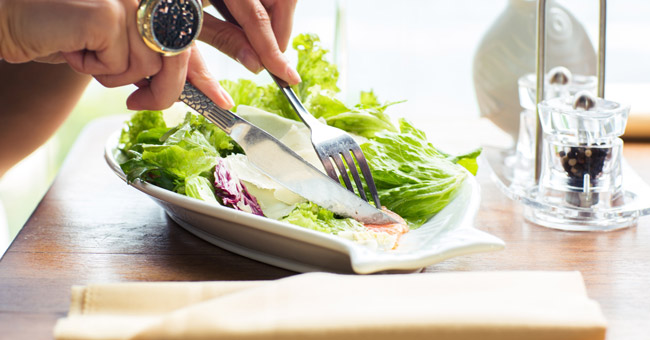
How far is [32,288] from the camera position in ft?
2.86

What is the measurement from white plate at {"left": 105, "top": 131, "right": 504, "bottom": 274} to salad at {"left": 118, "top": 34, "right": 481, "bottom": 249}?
30mm

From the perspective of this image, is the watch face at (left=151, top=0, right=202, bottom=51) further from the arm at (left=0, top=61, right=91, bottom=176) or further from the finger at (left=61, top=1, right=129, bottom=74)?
the arm at (left=0, top=61, right=91, bottom=176)

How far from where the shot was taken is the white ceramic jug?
4.75 feet

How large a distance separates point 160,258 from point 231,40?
1.34ft

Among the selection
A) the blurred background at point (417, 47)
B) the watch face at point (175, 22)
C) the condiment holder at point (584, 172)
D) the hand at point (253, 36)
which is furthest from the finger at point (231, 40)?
the blurred background at point (417, 47)

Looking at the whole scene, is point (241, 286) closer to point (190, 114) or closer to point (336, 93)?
point (190, 114)

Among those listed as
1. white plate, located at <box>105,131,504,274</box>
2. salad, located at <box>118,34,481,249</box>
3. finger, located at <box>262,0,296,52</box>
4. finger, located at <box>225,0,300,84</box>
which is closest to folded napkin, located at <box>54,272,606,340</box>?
white plate, located at <box>105,131,504,274</box>

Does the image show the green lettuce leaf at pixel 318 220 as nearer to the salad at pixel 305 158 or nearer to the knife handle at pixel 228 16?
the salad at pixel 305 158

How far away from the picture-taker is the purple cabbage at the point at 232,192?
1.00 meters

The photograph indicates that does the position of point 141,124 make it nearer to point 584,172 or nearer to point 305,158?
point 305,158

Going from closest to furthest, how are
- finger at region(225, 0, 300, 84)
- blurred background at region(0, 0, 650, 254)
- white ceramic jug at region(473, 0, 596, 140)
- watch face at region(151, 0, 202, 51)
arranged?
1. watch face at region(151, 0, 202, 51)
2. finger at region(225, 0, 300, 84)
3. white ceramic jug at region(473, 0, 596, 140)
4. blurred background at region(0, 0, 650, 254)

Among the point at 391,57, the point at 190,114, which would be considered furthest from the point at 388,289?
the point at 391,57

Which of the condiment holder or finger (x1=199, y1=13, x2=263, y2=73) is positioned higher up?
finger (x1=199, y1=13, x2=263, y2=73)

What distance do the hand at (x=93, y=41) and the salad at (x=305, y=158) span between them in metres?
0.11
